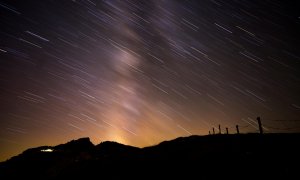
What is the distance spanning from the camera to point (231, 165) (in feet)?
40.7

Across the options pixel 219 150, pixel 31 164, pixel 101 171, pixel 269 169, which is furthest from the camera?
pixel 31 164

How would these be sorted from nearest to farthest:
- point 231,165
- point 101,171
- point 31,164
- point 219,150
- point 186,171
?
point 231,165 → point 186,171 → point 219,150 → point 101,171 → point 31,164

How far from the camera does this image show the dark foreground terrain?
11734 mm

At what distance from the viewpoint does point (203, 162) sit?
13.7 m

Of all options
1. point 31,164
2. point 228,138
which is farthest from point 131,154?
point 31,164

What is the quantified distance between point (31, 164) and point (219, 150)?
1904 centimetres

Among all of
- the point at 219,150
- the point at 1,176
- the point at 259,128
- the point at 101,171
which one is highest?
the point at 259,128

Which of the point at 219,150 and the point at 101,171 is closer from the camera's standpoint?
the point at 219,150

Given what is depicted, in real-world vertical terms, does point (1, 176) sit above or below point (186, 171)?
below

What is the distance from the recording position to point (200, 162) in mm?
13766

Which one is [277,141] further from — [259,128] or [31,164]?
[31,164]

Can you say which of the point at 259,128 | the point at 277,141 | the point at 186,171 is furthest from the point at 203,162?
the point at 259,128

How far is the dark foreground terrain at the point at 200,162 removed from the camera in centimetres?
1173

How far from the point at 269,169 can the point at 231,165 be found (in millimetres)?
1841
